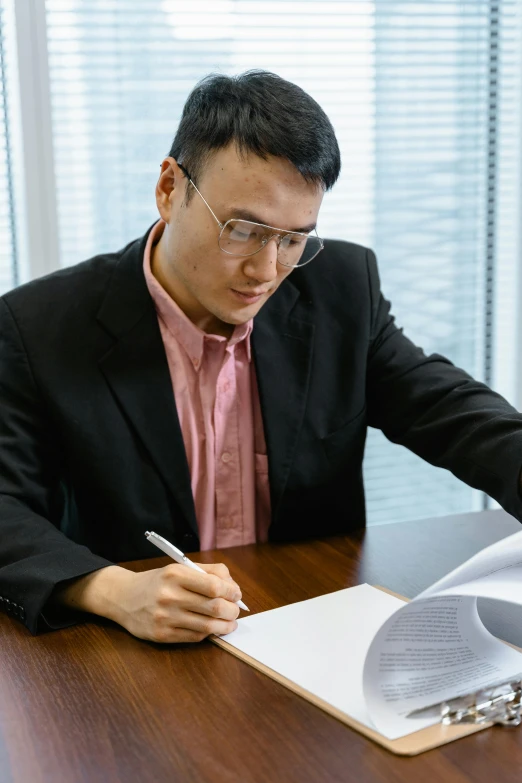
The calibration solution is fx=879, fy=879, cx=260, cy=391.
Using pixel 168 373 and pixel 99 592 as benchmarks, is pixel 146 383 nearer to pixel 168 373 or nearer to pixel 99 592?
pixel 168 373

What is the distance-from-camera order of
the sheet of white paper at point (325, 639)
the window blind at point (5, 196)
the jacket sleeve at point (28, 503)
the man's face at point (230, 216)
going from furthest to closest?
the window blind at point (5, 196)
the man's face at point (230, 216)
the jacket sleeve at point (28, 503)
the sheet of white paper at point (325, 639)

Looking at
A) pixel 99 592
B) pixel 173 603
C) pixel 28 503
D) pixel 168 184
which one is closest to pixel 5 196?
pixel 168 184

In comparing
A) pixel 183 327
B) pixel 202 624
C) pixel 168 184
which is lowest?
pixel 202 624

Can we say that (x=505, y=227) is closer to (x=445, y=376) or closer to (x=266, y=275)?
(x=445, y=376)

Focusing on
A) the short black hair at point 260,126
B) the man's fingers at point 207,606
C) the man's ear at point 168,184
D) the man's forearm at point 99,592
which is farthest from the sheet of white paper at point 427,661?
the man's ear at point 168,184

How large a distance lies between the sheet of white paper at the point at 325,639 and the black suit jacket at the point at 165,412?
1.13 ft

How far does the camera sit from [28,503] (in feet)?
5.02

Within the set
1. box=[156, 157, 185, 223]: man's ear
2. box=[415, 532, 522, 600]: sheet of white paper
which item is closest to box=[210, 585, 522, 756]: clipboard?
box=[415, 532, 522, 600]: sheet of white paper

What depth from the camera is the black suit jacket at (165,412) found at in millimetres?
1564

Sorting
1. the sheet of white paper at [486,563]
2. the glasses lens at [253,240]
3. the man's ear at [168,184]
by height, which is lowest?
the sheet of white paper at [486,563]

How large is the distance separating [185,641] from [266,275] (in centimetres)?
65

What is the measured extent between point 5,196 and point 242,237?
3.85 ft

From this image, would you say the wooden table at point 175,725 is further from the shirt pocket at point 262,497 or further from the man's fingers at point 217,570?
the shirt pocket at point 262,497

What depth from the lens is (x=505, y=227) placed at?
297 cm
